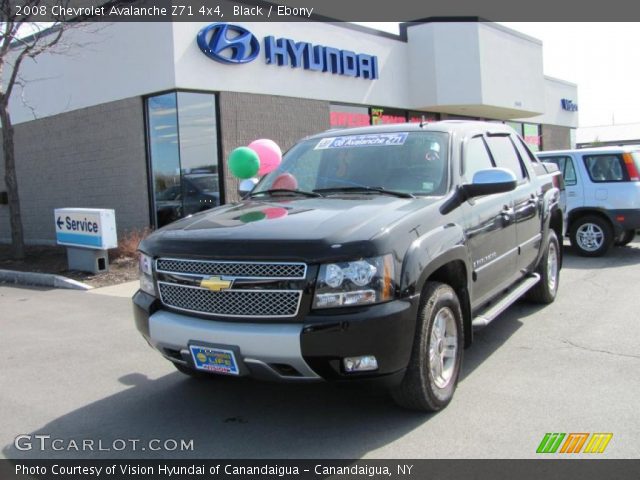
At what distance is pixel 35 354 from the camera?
5652 mm

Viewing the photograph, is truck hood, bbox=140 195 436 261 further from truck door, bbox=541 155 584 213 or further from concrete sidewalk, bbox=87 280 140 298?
truck door, bbox=541 155 584 213

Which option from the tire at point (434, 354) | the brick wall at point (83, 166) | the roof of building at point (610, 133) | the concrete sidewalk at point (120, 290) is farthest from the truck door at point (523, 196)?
the roof of building at point (610, 133)

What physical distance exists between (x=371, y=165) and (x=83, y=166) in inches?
457

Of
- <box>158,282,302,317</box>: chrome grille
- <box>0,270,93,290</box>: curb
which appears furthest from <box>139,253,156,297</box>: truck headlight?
<box>0,270,93,290</box>: curb

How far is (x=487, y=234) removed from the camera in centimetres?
447

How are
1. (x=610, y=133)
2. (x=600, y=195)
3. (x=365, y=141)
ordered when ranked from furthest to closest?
(x=610, y=133) → (x=600, y=195) → (x=365, y=141)

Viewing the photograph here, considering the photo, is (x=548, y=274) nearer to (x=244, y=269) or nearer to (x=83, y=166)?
(x=244, y=269)

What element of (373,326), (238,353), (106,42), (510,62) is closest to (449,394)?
(373,326)

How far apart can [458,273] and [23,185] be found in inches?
616

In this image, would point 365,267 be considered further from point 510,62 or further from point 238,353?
point 510,62

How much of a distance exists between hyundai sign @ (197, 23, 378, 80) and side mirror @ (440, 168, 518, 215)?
30.4ft

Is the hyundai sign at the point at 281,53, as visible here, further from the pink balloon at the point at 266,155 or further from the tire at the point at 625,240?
the tire at the point at 625,240

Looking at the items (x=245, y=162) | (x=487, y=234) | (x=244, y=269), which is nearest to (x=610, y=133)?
(x=245, y=162)

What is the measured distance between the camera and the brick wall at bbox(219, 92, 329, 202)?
41.4 feet
